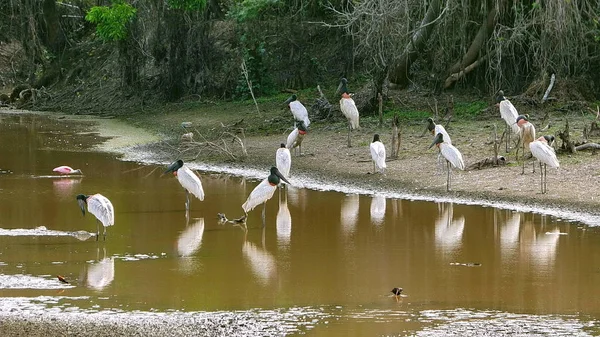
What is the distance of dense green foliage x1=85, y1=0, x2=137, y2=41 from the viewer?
2931 cm

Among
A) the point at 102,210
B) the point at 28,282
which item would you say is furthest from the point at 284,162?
the point at 28,282

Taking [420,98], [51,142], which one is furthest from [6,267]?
[420,98]

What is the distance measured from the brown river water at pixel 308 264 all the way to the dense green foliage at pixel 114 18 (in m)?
13.2

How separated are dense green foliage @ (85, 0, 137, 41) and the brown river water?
13.2 metres

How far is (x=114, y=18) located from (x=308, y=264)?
767 inches

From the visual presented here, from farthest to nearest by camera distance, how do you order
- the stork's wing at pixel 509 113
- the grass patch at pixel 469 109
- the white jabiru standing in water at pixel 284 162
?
the grass patch at pixel 469 109 → the stork's wing at pixel 509 113 → the white jabiru standing in water at pixel 284 162

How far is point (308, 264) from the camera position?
11.2m

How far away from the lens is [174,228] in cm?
1344

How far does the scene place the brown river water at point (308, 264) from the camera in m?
9.11

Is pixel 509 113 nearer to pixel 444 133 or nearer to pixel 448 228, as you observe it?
pixel 444 133

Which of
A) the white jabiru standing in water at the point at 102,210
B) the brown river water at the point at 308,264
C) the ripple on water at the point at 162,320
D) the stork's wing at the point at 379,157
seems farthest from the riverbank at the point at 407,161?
the ripple on water at the point at 162,320

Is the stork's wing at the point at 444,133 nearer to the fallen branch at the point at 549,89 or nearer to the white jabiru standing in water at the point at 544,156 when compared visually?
the white jabiru standing in water at the point at 544,156

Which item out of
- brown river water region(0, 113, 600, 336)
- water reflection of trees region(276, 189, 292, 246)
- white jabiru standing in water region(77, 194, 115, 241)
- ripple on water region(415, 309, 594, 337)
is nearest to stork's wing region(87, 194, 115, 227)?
white jabiru standing in water region(77, 194, 115, 241)

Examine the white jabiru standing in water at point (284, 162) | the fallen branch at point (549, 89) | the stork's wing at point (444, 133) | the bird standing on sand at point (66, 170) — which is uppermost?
the fallen branch at point (549, 89)
